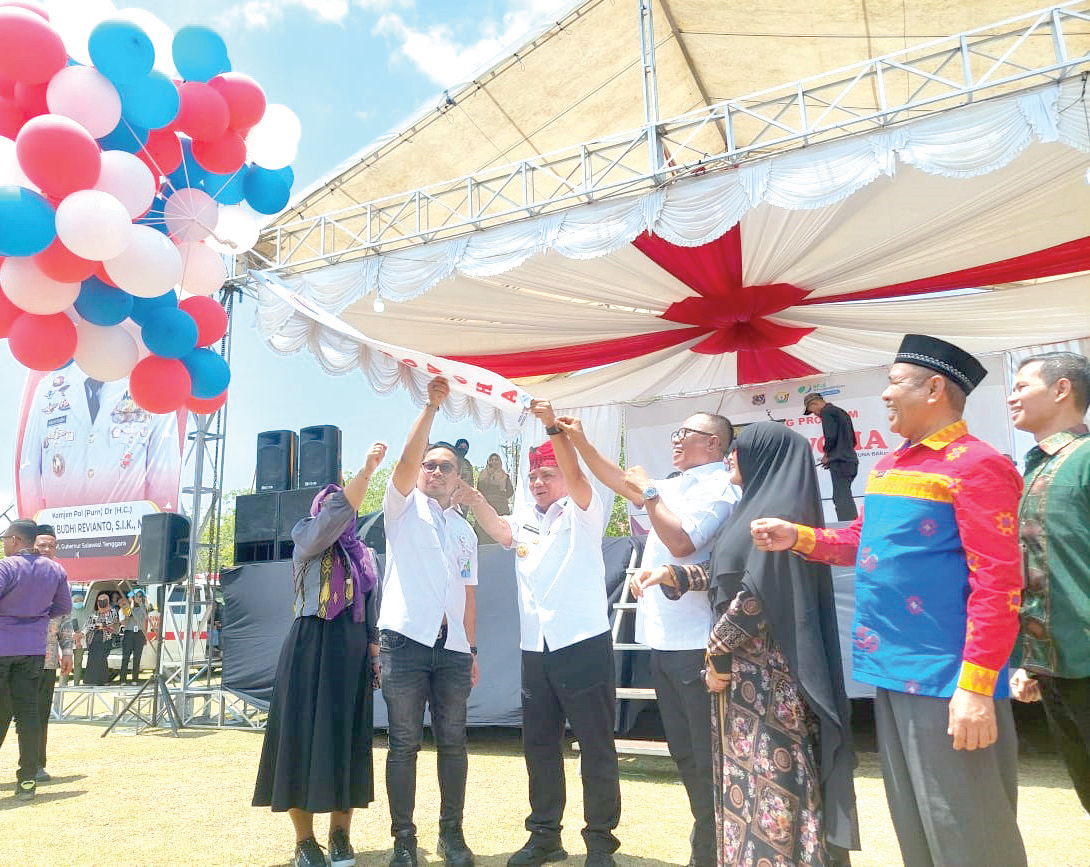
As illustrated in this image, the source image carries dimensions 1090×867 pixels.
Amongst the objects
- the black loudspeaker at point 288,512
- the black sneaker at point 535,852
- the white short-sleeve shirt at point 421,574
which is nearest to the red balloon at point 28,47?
the white short-sleeve shirt at point 421,574

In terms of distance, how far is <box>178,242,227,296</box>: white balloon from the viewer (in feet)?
10.8

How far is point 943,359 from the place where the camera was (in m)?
1.91

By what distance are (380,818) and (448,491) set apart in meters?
1.65

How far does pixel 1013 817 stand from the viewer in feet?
5.42

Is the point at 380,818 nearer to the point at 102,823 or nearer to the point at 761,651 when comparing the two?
the point at 102,823

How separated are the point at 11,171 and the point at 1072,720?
363 centimetres

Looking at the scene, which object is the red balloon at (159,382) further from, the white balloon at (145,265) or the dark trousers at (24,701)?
the dark trousers at (24,701)

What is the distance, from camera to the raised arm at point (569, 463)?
2771 mm

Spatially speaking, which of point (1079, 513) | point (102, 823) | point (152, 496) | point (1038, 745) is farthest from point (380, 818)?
point (152, 496)

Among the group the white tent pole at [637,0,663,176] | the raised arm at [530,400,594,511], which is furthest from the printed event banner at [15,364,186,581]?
the raised arm at [530,400,594,511]

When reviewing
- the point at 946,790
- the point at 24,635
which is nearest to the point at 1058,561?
the point at 946,790

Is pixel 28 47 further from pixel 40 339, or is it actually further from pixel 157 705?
pixel 157 705

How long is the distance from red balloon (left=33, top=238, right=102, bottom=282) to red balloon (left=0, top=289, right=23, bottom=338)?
0.28m

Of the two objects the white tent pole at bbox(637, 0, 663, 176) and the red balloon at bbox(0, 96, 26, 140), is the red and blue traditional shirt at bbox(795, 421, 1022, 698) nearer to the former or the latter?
the red balloon at bbox(0, 96, 26, 140)
